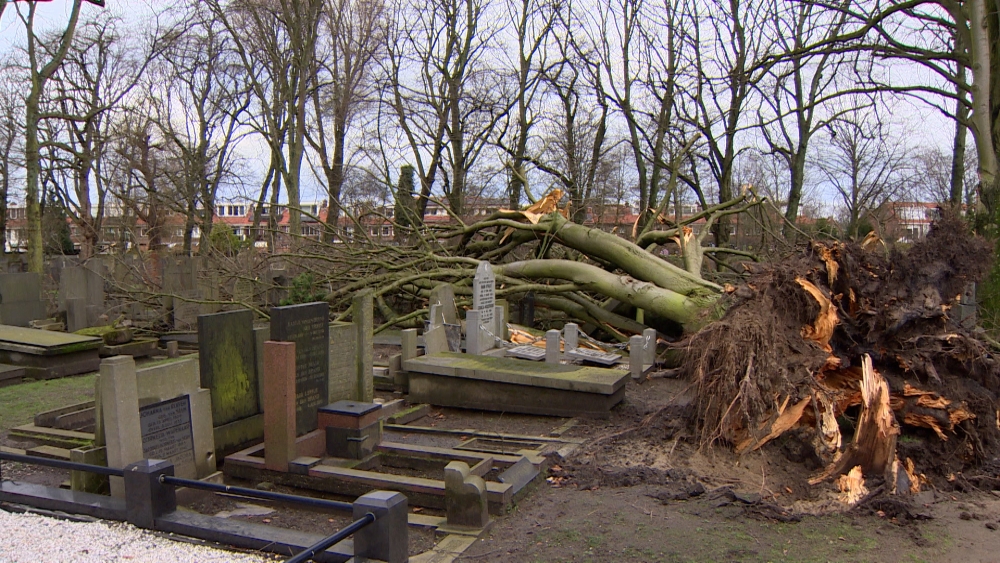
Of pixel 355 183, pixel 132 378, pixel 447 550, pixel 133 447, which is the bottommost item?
pixel 447 550

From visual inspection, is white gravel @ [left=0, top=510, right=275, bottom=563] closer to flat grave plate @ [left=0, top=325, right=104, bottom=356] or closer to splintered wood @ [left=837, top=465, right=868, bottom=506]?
splintered wood @ [left=837, top=465, right=868, bottom=506]

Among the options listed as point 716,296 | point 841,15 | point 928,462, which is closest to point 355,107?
point 841,15

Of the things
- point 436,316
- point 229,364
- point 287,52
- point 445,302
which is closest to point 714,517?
point 229,364

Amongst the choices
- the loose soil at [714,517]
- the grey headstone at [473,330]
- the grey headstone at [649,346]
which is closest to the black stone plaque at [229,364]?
the loose soil at [714,517]

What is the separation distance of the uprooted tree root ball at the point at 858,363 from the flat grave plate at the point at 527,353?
11.7ft

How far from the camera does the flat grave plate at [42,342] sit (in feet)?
34.3

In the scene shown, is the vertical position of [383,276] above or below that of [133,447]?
above

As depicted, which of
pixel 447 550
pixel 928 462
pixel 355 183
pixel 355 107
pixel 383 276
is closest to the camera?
pixel 447 550

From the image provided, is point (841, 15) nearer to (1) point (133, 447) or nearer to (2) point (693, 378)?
(2) point (693, 378)

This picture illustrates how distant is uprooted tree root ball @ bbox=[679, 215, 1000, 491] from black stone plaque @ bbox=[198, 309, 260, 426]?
3.92 m

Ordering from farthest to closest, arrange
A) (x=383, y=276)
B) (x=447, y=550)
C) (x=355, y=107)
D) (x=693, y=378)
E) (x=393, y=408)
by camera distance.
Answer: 1. (x=355, y=107)
2. (x=383, y=276)
3. (x=393, y=408)
4. (x=693, y=378)
5. (x=447, y=550)

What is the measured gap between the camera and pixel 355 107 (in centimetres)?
2425

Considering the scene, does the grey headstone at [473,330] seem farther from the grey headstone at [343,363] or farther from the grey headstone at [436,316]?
the grey headstone at [343,363]

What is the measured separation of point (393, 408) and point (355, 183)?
2103 centimetres
